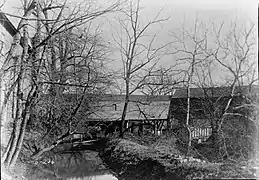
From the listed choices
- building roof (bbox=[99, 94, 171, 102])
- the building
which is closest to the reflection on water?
the building

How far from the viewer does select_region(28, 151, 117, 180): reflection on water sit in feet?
24.8

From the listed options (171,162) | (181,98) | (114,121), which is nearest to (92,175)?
(171,162)

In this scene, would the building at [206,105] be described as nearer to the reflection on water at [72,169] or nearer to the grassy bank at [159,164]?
the grassy bank at [159,164]

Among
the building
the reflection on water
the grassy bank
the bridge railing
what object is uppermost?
the building

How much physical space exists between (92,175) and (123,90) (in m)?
5.55

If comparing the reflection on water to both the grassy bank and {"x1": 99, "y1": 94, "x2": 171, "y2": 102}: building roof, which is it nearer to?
the grassy bank

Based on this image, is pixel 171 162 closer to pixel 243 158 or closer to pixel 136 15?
pixel 243 158

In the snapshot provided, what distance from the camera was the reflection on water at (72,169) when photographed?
7551 mm

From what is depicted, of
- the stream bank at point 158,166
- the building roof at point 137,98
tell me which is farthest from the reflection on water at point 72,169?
the building roof at point 137,98

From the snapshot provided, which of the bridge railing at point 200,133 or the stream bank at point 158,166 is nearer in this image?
the stream bank at point 158,166

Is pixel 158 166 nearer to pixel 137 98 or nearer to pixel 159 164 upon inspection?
pixel 159 164

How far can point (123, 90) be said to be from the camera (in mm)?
12961

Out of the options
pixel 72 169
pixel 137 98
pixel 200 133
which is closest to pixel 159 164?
pixel 72 169

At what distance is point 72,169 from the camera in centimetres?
870
